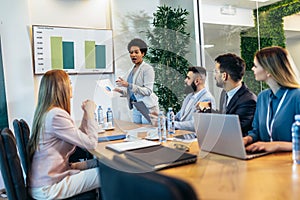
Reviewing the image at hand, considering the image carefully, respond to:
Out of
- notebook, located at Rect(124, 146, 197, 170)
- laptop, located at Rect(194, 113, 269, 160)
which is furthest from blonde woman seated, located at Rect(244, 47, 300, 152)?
notebook, located at Rect(124, 146, 197, 170)

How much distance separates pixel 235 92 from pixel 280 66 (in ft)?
1.75

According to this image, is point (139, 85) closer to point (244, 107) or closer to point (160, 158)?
point (244, 107)

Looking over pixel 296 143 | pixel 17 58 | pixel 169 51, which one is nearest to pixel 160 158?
pixel 296 143

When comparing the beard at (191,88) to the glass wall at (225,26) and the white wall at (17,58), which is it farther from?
the white wall at (17,58)

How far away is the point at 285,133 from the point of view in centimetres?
158

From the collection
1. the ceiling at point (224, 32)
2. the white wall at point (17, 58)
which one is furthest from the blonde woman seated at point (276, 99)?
the ceiling at point (224, 32)

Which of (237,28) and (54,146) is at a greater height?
(237,28)

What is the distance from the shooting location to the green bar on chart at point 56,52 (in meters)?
3.43

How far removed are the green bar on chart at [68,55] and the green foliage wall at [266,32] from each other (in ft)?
8.56

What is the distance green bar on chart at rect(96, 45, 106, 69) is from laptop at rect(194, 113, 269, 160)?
238 centimetres

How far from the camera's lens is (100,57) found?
3762 mm

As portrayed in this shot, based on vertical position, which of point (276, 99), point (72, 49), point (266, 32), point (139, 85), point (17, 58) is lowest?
point (276, 99)

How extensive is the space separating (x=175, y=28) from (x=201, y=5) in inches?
27.2

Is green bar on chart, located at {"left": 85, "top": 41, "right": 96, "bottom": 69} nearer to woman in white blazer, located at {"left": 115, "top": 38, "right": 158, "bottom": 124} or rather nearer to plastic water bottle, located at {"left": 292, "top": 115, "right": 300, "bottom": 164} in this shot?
woman in white blazer, located at {"left": 115, "top": 38, "right": 158, "bottom": 124}
